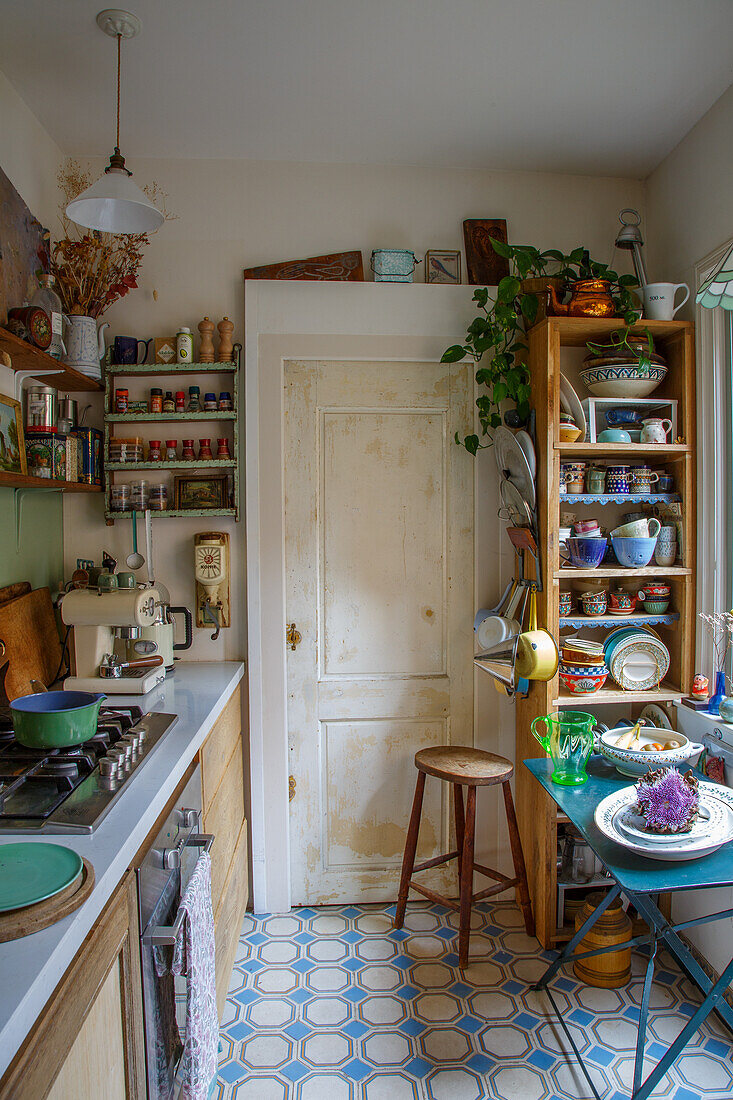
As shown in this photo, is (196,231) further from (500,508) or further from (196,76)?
(500,508)

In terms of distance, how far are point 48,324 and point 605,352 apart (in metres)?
1.82

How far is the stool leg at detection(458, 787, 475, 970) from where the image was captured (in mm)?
2270

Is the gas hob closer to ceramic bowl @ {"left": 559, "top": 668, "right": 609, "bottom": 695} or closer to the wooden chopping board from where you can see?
the wooden chopping board

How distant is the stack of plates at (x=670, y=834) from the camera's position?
151 cm

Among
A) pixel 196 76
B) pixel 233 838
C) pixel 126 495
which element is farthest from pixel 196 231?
pixel 233 838

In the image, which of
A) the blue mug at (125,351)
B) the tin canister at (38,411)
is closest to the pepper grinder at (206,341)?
the blue mug at (125,351)

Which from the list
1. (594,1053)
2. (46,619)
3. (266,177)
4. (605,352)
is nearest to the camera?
(594,1053)

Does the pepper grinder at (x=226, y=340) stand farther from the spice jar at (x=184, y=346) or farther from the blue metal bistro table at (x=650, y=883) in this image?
the blue metal bistro table at (x=650, y=883)

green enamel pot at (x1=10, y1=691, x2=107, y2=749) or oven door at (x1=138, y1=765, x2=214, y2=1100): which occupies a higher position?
green enamel pot at (x1=10, y1=691, x2=107, y2=749)

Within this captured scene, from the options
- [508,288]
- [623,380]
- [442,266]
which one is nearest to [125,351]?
[442,266]

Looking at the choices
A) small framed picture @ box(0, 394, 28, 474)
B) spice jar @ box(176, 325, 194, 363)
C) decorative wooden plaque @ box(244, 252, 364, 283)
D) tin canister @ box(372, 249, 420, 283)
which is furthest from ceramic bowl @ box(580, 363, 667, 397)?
small framed picture @ box(0, 394, 28, 474)

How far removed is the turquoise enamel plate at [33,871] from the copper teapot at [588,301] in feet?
7.04

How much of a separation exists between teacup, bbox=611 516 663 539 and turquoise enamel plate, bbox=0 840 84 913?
1941 mm

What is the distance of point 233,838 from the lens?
2314 mm
